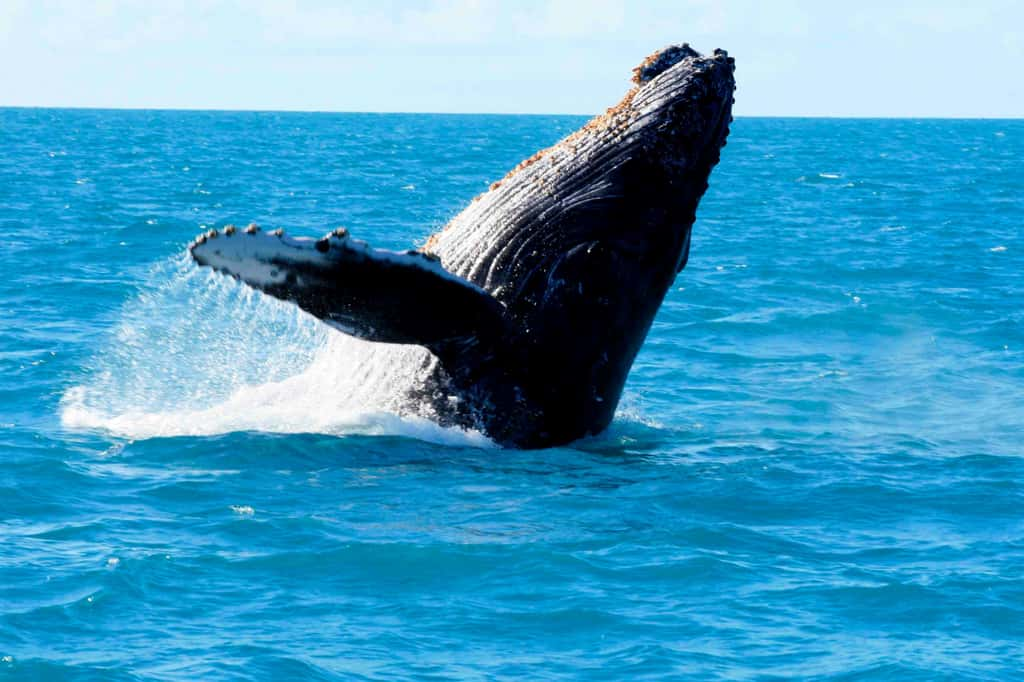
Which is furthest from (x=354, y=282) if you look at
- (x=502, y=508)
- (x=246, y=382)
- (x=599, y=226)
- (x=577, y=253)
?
(x=246, y=382)

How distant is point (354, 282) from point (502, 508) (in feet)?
6.64

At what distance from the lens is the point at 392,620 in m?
8.55

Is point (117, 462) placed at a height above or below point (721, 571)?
above

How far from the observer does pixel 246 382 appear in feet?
50.2

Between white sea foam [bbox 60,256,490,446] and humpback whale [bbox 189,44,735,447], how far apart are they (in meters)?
0.45

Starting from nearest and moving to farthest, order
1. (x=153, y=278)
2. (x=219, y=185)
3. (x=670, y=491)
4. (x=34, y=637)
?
(x=34, y=637), (x=670, y=491), (x=153, y=278), (x=219, y=185)

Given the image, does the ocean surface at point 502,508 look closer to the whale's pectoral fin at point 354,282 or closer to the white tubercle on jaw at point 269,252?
the whale's pectoral fin at point 354,282

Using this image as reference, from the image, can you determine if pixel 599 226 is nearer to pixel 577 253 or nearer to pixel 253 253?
pixel 577 253

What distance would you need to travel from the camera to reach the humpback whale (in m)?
11.6

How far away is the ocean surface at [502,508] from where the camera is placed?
323 inches

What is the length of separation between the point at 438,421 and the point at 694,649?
4402 millimetres

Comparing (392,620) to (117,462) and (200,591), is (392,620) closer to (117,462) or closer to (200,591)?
(200,591)

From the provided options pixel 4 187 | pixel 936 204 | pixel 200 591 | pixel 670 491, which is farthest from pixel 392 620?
pixel 936 204

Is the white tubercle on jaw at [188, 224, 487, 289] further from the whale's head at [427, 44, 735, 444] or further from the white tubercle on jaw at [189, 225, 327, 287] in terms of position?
the whale's head at [427, 44, 735, 444]
